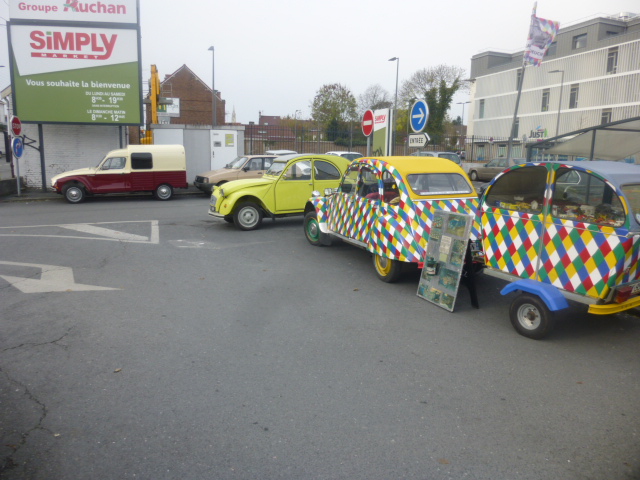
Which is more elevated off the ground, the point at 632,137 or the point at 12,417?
the point at 632,137

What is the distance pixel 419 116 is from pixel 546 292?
19.1 feet

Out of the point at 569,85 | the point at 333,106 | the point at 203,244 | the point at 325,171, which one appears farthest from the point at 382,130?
the point at 569,85

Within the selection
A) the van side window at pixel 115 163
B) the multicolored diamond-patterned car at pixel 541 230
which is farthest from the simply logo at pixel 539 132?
the multicolored diamond-patterned car at pixel 541 230

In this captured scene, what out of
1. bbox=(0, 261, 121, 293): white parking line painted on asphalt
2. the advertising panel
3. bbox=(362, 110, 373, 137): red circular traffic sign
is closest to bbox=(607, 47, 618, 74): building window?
bbox=(362, 110, 373, 137): red circular traffic sign

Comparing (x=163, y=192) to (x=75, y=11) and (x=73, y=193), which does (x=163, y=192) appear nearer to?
(x=73, y=193)

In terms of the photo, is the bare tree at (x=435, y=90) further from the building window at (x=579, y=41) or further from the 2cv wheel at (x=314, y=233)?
the 2cv wheel at (x=314, y=233)

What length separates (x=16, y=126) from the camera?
57.5 feet

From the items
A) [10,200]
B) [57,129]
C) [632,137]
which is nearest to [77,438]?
[632,137]

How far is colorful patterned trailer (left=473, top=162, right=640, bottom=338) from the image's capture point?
4877mm

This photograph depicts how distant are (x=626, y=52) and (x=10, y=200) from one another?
54.6 metres

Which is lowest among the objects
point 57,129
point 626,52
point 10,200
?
point 10,200

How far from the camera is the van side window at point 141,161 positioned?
17.6 m

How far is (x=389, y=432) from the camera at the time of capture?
3594mm

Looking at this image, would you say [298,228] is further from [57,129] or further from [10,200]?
[57,129]
